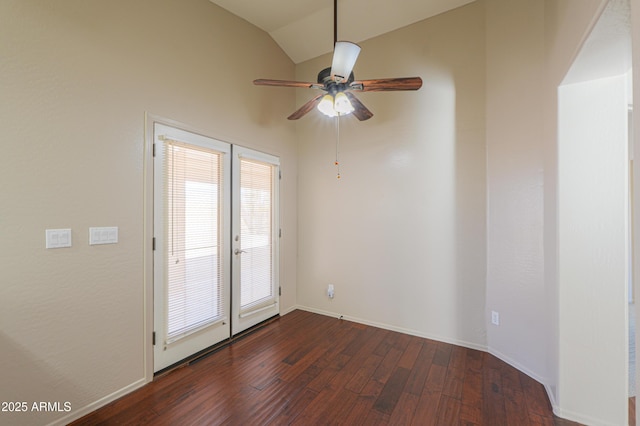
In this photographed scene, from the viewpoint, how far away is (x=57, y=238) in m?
1.72

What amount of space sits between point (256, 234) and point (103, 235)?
1.54m

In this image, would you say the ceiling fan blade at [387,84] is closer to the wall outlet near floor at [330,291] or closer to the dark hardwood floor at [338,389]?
the dark hardwood floor at [338,389]

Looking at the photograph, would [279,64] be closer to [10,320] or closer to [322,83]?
[322,83]

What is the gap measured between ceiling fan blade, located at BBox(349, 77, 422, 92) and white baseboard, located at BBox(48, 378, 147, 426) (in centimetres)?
292

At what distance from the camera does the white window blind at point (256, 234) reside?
10.1 feet

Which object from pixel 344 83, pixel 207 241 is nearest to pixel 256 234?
pixel 207 241

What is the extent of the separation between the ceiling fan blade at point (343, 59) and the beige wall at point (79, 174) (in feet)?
4.73

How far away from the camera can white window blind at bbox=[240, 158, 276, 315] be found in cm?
307

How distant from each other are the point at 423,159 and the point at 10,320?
352cm

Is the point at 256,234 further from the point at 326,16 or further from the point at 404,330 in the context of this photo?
the point at 326,16

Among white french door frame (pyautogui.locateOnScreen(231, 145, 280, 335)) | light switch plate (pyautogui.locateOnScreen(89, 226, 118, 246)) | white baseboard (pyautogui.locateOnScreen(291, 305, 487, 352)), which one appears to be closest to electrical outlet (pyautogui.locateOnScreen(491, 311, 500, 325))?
white baseboard (pyautogui.locateOnScreen(291, 305, 487, 352))

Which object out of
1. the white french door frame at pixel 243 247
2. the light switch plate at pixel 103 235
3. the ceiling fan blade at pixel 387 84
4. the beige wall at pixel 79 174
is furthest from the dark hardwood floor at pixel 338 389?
the ceiling fan blade at pixel 387 84

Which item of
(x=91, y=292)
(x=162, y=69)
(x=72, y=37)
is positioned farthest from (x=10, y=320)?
(x=162, y=69)

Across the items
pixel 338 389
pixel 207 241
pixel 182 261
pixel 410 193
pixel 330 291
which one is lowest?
pixel 338 389
